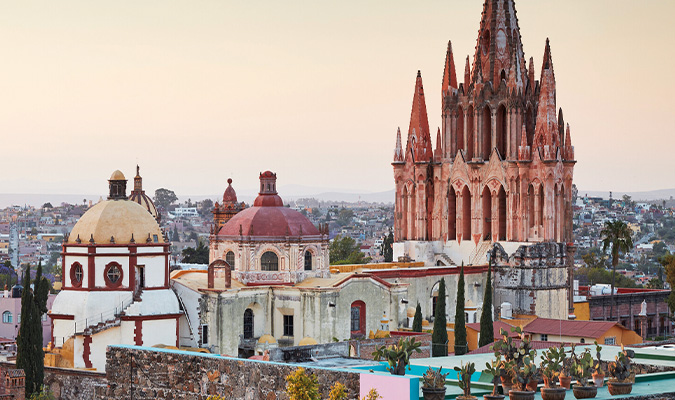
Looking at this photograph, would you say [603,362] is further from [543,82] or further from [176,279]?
→ [543,82]

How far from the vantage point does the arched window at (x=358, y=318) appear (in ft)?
208

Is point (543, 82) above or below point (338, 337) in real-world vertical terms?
above

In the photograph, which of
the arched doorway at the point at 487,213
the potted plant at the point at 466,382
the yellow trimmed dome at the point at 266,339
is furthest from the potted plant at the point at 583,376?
the arched doorway at the point at 487,213

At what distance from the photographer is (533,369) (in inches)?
1003

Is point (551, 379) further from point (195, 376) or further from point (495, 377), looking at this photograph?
point (195, 376)

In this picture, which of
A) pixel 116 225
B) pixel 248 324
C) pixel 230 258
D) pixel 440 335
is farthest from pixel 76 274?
pixel 440 335

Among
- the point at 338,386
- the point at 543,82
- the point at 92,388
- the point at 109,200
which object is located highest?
the point at 543,82

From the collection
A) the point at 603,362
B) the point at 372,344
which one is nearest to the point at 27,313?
the point at 372,344

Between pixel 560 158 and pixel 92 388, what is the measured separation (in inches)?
1308

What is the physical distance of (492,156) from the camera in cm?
7781

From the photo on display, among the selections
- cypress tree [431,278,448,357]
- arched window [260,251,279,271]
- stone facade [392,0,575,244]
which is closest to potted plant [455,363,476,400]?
cypress tree [431,278,448,357]

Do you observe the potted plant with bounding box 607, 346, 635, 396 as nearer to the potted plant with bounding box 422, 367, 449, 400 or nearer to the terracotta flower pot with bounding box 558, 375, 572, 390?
the terracotta flower pot with bounding box 558, 375, 572, 390

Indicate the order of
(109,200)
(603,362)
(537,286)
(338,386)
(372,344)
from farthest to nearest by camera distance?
(537,286)
(109,200)
(372,344)
(603,362)
(338,386)

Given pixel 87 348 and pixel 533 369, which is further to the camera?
pixel 87 348
